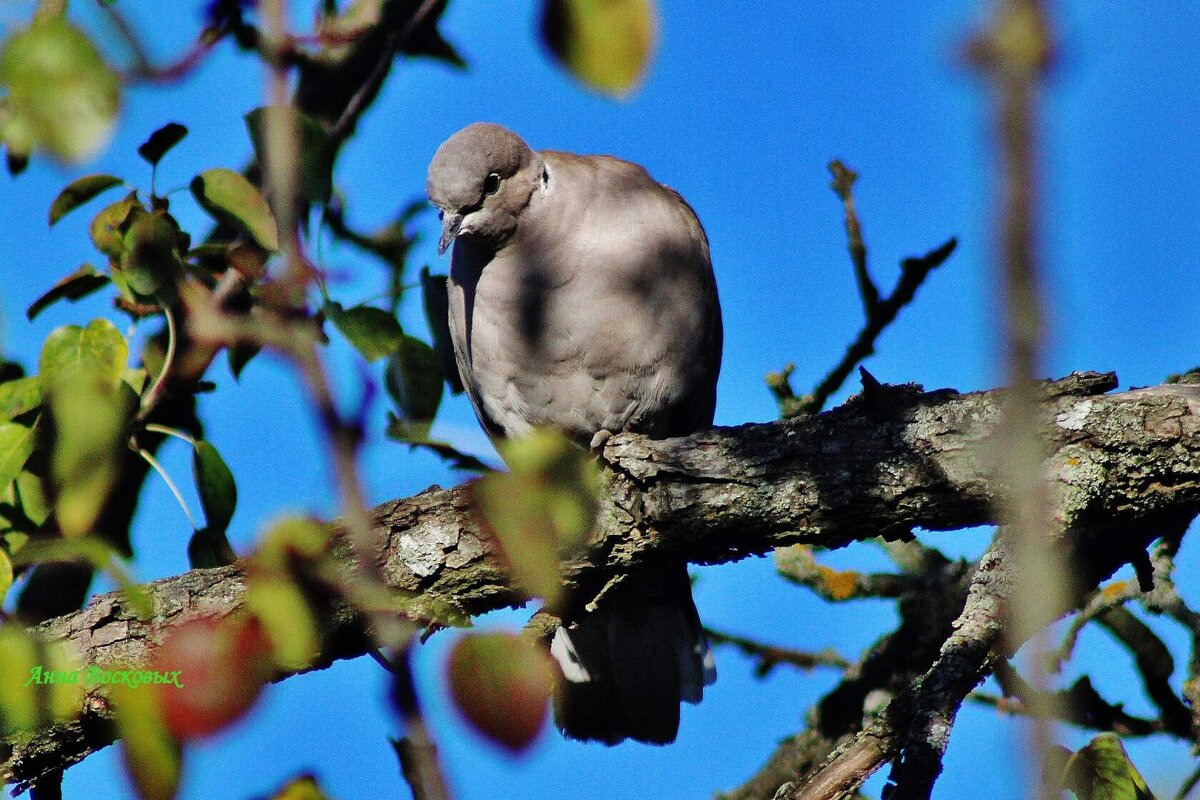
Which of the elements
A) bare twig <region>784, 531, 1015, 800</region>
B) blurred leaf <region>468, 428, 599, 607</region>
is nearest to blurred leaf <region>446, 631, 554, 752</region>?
blurred leaf <region>468, 428, 599, 607</region>

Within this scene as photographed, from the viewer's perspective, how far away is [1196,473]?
2.81 metres

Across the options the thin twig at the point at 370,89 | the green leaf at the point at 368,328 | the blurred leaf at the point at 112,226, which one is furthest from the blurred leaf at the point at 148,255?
the thin twig at the point at 370,89

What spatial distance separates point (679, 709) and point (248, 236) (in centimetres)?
248

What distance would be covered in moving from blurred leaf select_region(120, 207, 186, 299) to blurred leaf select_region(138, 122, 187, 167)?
16cm

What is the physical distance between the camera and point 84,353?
348 centimetres

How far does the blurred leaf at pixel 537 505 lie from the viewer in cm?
117

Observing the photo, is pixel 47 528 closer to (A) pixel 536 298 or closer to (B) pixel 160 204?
(B) pixel 160 204

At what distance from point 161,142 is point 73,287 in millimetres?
598

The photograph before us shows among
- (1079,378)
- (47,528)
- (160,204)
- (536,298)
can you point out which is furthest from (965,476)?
(47,528)

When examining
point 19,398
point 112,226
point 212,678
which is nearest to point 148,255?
point 112,226

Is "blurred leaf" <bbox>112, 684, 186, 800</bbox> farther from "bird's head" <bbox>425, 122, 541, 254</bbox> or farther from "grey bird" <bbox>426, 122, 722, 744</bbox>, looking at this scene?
"bird's head" <bbox>425, 122, 541, 254</bbox>

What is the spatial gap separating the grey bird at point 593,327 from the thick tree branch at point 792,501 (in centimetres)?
108

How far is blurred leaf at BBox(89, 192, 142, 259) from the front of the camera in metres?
3.50

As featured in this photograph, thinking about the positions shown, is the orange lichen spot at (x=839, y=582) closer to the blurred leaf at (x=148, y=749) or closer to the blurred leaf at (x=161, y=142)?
the blurred leaf at (x=161, y=142)
